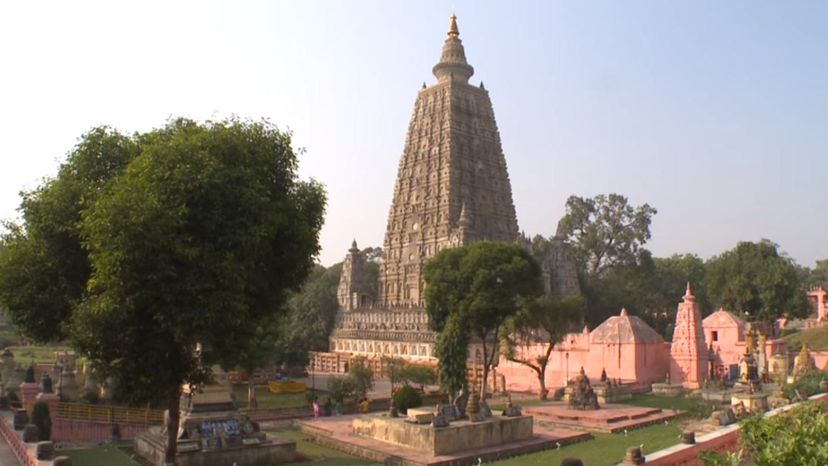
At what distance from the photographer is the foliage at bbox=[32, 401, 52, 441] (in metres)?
18.8

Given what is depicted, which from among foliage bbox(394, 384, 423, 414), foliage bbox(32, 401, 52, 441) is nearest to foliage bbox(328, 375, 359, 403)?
foliage bbox(394, 384, 423, 414)

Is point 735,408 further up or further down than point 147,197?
further down

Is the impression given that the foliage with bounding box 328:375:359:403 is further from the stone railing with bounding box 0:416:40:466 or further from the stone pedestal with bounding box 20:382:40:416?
the stone railing with bounding box 0:416:40:466

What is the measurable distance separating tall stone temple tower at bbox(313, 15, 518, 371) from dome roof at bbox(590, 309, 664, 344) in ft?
53.0

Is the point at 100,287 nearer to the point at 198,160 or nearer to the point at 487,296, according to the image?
the point at 198,160

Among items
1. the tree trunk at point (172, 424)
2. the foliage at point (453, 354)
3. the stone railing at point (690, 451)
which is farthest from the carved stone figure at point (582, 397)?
the tree trunk at point (172, 424)

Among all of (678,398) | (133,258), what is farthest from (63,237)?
(678,398)

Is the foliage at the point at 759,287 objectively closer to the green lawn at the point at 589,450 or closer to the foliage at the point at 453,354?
the foliage at the point at 453,354

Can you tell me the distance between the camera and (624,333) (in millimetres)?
35312

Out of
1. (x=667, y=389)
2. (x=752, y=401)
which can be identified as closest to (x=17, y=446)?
(x=752, y=401)

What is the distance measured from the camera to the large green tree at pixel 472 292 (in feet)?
93.5

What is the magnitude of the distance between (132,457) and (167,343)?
7479 millimetres

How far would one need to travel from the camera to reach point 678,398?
30656 millimetres

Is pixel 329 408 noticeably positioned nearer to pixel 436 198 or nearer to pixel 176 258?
pixel 176 258
